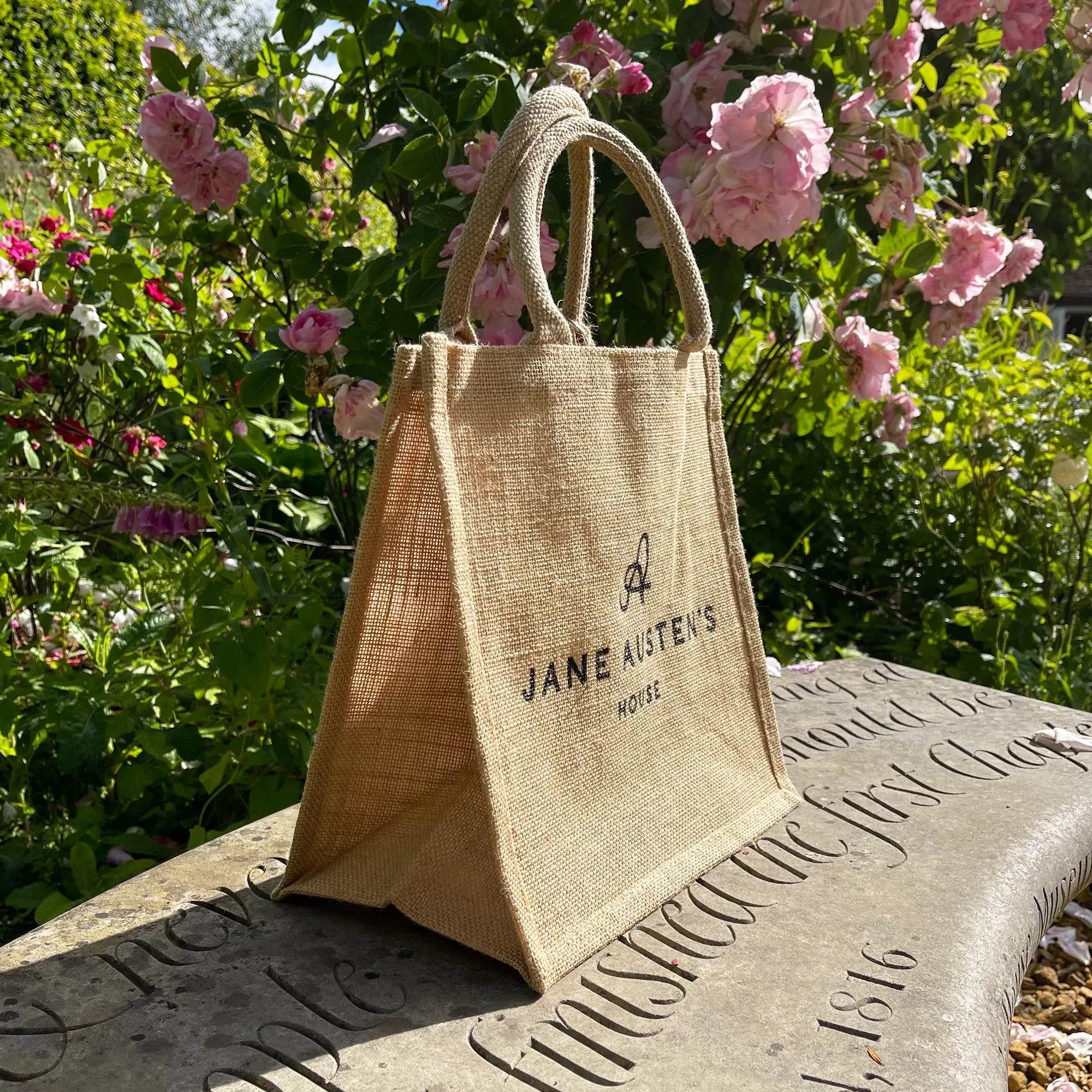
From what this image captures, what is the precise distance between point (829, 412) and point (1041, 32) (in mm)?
841

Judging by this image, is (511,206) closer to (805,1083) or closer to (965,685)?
(805,1083)

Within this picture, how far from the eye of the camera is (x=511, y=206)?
3.28 feet

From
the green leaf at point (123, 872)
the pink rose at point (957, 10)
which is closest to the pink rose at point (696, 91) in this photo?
the pink rose at point (957, 10)

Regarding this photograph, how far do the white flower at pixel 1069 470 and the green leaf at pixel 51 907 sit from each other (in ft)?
6.53

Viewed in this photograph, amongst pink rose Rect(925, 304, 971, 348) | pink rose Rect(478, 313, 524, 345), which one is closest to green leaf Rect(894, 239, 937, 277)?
pink rose Rect(925, 304, 971, 348)

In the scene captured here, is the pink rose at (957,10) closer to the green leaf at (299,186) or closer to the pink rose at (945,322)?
the pink rose at (945,322)

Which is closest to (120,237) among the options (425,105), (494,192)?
(425,105)

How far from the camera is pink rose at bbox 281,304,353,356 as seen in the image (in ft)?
4.87

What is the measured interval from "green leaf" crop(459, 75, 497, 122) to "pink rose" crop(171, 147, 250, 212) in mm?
362

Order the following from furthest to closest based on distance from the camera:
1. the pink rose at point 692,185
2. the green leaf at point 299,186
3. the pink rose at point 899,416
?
the pink rose at point 899,416 < the green leaf at point 299,186 < the pink rose at point 692,185

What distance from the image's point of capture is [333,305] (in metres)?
1.86

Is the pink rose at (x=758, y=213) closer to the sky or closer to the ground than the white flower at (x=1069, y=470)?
closer to the sky

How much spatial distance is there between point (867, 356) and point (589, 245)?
812mm

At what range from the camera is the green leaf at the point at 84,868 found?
1450 millimetres
